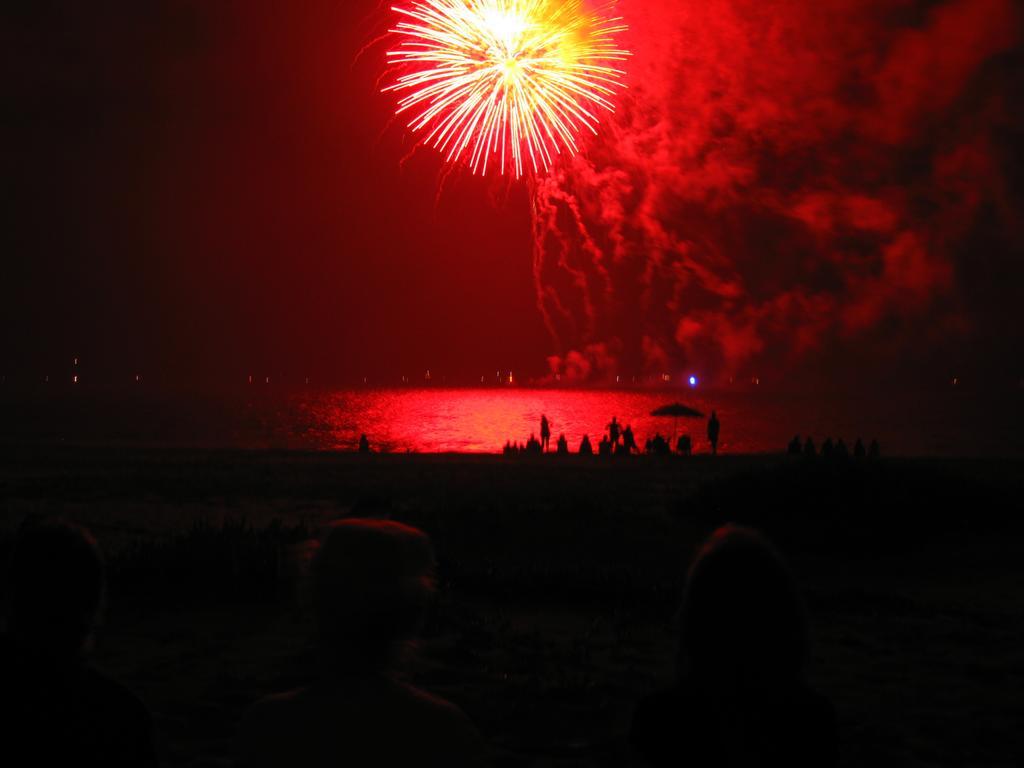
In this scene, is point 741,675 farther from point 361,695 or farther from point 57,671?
point 57,671

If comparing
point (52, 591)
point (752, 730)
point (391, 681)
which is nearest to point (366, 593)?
point (391, 681)

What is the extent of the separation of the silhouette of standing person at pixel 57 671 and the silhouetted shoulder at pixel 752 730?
1.43 meters

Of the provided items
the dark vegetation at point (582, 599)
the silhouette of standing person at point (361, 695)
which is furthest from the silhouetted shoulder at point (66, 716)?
the dark vegetation at point (582, 599)

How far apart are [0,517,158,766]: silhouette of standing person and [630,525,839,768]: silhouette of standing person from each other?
1.41 meters

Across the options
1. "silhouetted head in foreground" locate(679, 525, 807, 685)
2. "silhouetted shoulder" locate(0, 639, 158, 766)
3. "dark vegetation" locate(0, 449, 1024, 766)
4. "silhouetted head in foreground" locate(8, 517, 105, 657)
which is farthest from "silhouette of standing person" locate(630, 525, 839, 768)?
"silhouetted head in foreground" locate(8, 517, 105, 657)

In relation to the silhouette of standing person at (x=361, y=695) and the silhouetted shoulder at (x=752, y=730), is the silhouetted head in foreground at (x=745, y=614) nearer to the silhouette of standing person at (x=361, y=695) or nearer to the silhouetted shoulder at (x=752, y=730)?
the silhouetted shoulder at (x=752, y=730)

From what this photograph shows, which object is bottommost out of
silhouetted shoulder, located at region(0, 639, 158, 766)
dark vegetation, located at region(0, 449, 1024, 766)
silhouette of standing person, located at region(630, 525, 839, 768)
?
dark vegetation, located at region(0, 449, 1024, 766)

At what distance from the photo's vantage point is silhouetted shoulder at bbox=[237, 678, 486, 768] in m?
2.29

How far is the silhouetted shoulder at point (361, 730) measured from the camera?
2.29 meters

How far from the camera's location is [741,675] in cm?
240

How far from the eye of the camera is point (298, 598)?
250 centimetres

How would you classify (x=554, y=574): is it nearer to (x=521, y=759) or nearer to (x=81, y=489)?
(x=521, y=759)

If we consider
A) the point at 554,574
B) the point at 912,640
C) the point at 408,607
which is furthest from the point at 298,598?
the point at 554,574

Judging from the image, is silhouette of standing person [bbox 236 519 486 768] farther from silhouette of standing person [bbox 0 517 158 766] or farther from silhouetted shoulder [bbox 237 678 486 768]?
silhouette of standing person [bbox 0 517 158 766]
